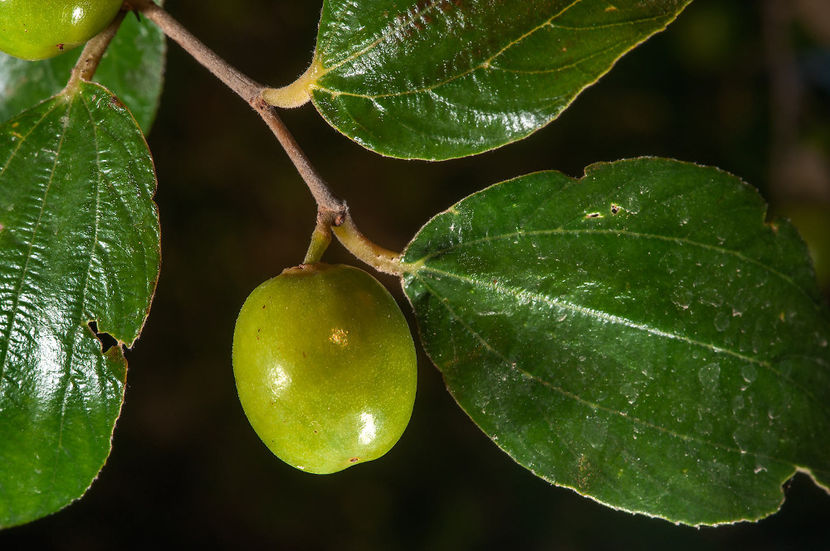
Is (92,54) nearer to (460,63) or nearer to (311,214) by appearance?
(460,63)

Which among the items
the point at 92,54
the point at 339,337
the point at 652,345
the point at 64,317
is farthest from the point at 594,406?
the point at 92,54

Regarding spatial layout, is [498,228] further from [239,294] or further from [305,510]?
[305,510]

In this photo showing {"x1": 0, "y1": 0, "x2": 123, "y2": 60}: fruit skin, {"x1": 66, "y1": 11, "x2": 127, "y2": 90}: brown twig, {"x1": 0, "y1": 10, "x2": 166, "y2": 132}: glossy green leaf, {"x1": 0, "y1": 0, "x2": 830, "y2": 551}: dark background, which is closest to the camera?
{"x1": 0, "y1": 0, "x2": 123, "y2": 60}: fruit skin

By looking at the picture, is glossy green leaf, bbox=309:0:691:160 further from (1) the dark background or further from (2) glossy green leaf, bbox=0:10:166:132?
(1) the dark background

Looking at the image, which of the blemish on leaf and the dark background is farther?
the dark background

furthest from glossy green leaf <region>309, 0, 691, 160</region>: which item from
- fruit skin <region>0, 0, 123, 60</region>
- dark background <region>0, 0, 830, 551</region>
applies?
dark background <region>0, 0, 830, 551</region>

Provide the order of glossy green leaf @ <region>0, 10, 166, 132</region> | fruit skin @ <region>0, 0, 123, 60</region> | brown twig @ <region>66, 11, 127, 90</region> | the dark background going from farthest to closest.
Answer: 1. the dark background
2. glossy green leaf @ <region>0, 10, 166, 132</region>
3. brown twig @ <region>66, 11, 127, 90</region>
4. fruit skin @ <region>0, 0, 123, 60</region>
